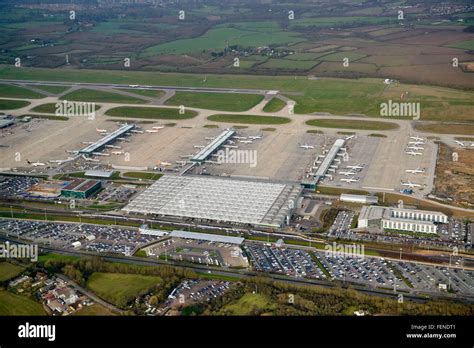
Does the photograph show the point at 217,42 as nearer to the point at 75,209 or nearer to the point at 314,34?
the point at 314,34

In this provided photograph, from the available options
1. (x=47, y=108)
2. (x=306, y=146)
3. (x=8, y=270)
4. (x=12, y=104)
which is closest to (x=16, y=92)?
(x=12, y=104)

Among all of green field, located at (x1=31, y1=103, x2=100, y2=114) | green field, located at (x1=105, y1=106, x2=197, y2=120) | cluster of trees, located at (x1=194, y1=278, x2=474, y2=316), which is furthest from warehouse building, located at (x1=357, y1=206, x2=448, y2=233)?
green field, located at (x1=31, y1=103, x2=100, y2=114)

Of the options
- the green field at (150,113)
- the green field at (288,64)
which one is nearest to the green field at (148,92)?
the green field at (150,113)

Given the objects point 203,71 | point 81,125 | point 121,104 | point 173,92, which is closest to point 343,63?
point 203,71

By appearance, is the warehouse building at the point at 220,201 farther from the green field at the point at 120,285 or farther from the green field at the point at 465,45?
the green field at the point at 465,45

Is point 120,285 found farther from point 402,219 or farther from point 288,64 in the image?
point 288,64
